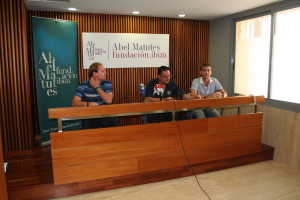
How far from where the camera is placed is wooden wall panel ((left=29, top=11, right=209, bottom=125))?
5.42 m

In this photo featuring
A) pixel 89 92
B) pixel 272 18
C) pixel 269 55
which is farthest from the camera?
pixel 269 55

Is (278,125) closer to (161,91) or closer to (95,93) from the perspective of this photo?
(161,91)

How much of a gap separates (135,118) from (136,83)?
0.82 meters

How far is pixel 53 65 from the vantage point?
478 cm

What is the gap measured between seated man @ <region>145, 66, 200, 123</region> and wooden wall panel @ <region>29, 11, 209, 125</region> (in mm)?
1085

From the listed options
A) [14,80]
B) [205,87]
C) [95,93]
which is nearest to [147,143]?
[95,93]

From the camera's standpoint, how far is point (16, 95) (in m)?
4.04

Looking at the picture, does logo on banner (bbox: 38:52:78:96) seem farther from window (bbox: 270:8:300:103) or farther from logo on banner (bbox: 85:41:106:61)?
window (bbox: 270:8:300:103)

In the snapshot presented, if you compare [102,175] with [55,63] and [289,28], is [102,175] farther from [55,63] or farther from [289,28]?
[289,28]

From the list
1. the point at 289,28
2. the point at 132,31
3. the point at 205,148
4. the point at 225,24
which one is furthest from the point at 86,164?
the point at 225,24

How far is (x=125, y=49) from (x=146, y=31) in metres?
0.68

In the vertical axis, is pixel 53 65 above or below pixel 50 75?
above

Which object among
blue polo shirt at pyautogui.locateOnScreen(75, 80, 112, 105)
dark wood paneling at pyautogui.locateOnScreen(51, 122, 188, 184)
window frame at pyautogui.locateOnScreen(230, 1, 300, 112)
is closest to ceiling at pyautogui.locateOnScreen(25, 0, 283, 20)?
window frame at pyautogui.locateOnScreen(230, 1, 300, 112)

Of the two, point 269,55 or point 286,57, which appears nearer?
point 286,57
